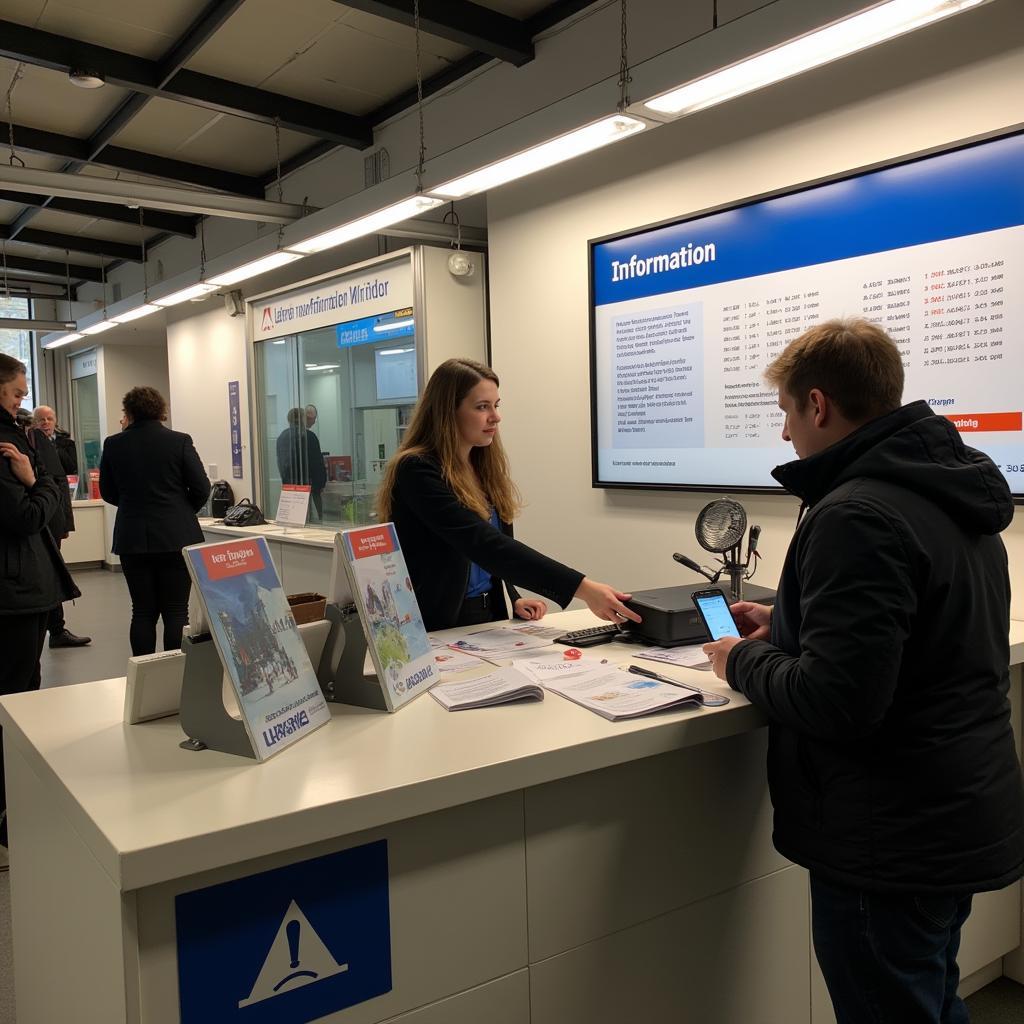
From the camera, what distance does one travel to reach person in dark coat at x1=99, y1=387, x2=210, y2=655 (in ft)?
14.4

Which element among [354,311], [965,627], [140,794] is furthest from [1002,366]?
[354,311]

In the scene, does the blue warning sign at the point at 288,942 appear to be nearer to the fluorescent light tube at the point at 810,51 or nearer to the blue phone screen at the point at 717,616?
the blue phone screen at the point at 717,616

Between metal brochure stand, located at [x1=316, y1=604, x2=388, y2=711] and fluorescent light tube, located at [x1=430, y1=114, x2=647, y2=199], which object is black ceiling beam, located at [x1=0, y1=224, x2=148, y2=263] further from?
metal brochure stand, located at [x1=316, y1=604, x2=388, y2=711]

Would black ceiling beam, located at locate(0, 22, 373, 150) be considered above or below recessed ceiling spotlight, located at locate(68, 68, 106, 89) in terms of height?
above

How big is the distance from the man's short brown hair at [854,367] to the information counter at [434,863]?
23.1 inches

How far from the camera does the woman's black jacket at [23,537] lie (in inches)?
111

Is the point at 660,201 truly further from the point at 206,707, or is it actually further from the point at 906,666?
the point at 206,707

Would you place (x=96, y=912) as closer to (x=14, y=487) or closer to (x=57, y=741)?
(x=57, y=741)

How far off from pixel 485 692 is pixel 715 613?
1.81 ft

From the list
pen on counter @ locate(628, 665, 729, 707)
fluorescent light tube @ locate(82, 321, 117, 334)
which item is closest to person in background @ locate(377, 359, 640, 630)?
pen on counter @ locate(628, 665, 729, 707)

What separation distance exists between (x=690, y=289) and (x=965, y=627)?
2.33 meters

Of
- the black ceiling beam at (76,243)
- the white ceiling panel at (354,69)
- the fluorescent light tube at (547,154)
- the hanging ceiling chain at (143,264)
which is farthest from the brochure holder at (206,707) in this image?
the black ceiling beam at (76,243)

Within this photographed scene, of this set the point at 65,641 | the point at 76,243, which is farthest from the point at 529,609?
the point at 76,243

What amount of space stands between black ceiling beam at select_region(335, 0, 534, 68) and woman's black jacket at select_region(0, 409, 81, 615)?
202 cm
